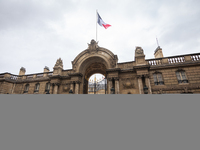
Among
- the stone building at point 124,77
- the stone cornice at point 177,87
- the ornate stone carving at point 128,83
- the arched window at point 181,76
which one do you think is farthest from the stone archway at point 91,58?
the arched window at point 181,76

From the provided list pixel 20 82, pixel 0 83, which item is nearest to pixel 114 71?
pixel 20 82

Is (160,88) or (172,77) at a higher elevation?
(172,77)

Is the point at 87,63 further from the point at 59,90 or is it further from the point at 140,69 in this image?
the point at 140,69

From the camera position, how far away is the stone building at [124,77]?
47.9 ft

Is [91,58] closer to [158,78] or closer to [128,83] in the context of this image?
[128,83]

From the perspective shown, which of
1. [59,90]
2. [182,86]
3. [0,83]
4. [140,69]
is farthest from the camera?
[0,83]

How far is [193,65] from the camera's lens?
14.7 meters

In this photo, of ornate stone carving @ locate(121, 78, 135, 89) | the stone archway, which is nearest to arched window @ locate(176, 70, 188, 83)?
ornate stone carving @ locate(121, 78, 135, 89)

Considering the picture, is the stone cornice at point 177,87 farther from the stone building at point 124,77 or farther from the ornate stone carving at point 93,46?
the ornate stone carving at point 93,46

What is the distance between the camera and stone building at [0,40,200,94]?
14586 millimetres

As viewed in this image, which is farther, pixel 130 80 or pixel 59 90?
pixel 59 90

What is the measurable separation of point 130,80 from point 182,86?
6.84 meters

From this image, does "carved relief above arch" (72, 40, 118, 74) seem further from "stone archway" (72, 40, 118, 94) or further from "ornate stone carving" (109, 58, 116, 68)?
"ornate stone carving" (109, 58, 116, 68)

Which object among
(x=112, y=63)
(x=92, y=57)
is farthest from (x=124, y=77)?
(x=92, y=57)
